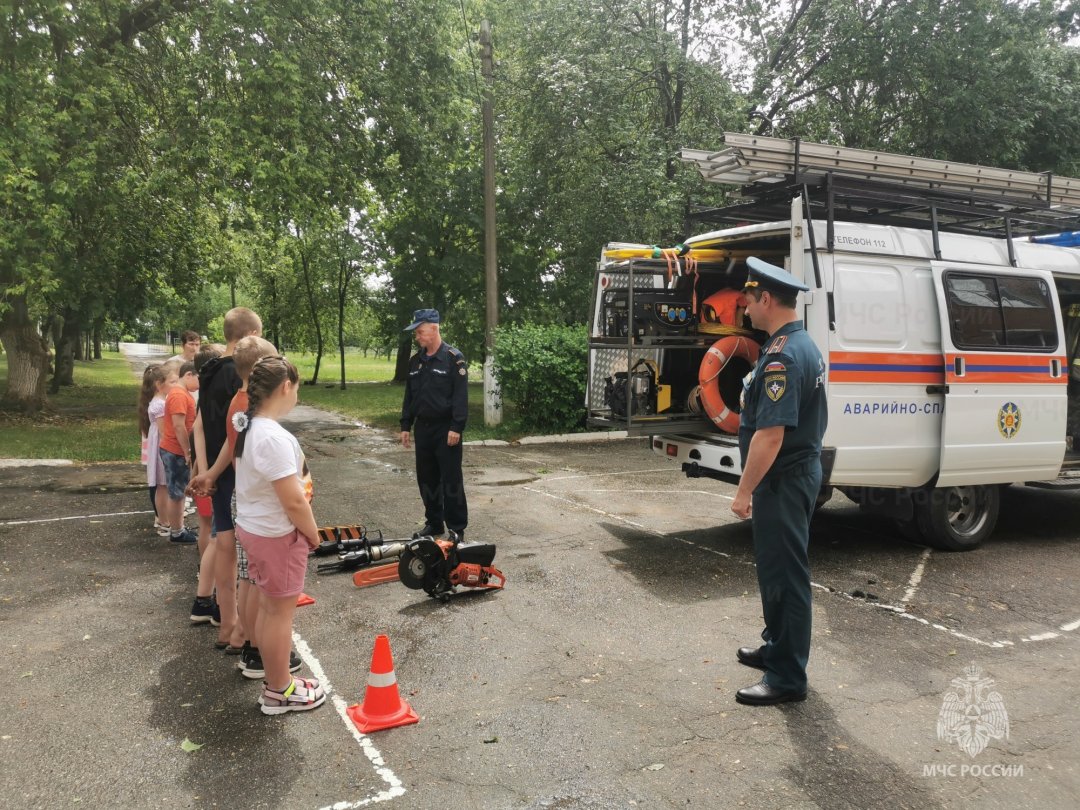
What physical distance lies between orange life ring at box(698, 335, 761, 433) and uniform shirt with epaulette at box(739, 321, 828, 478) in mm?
2775

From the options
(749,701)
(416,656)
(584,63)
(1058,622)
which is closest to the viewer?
(749,701)

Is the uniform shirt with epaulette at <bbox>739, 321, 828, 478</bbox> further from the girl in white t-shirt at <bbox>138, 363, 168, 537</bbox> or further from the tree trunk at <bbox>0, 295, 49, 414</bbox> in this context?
the tree trunk at <bbox>0, 295, 49, 414</bbox>

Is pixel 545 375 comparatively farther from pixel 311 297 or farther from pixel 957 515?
pixel 311 297

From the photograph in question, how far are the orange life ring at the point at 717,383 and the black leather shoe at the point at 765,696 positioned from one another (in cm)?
305

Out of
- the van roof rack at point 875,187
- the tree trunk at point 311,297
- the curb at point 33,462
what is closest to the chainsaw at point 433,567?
the van roof rack at point 875,187

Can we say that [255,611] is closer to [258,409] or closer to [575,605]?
[258,409]

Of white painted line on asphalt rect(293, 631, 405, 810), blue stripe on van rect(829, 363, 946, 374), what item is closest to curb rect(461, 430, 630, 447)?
blue stripe on van rect(829, 363, 946, 374)

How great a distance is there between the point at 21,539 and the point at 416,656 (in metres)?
4.46

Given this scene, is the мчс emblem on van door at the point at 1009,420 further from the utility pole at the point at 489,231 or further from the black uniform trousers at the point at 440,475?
the utility pole at the point at 489,231

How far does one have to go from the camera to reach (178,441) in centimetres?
600

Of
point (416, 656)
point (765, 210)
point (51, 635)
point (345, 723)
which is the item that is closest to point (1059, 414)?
point (765, 210)

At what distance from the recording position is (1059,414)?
662cm

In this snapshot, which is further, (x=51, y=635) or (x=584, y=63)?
(x=584, y=63)

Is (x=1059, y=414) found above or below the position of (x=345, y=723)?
above
